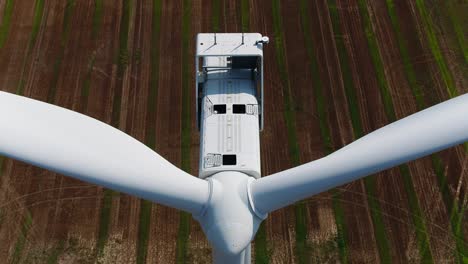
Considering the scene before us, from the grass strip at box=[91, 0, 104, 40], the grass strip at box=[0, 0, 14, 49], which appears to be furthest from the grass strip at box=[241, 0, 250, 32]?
the grass strip at box=[0, 0, 14, 49]

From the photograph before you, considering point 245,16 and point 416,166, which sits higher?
→ point 245,16

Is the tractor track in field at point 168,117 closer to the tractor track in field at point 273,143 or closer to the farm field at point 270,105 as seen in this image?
the farm field at point 270,105

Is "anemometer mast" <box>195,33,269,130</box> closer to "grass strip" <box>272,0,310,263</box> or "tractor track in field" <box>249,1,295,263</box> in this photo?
"tractor track in field" <box>249,1,295,263</box>

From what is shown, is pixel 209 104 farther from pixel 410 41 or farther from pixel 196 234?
pixel 410 41

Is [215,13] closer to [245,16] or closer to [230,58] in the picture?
[245,16]

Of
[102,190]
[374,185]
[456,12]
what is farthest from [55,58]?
[456,12]

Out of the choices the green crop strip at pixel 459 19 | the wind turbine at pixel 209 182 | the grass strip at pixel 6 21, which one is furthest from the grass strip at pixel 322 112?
the grass strip at pixel 6 21

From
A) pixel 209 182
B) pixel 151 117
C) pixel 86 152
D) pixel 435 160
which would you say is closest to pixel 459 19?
pixel 435 160
